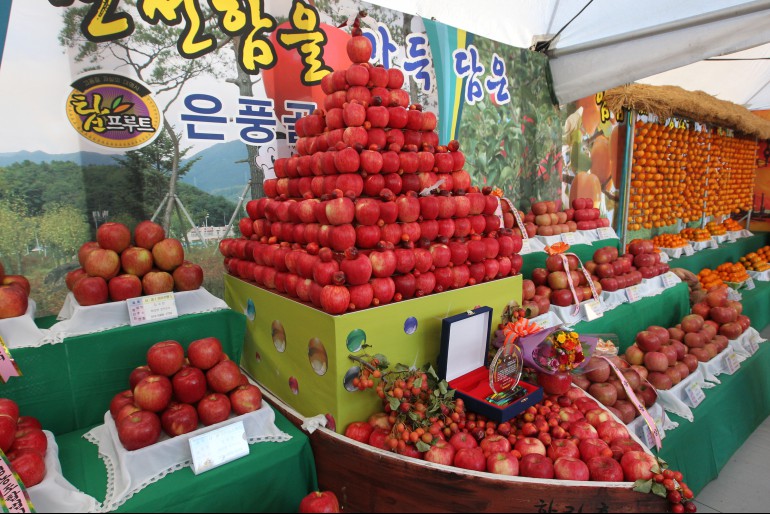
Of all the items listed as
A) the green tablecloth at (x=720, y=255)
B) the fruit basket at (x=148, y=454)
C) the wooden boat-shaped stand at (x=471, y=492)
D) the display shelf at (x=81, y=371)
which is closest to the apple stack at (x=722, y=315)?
the green tablecloth at (x=720, y=255)

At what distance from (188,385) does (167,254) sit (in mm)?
706

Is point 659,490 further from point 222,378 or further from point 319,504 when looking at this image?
point 222,378

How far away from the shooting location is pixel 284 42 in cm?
258

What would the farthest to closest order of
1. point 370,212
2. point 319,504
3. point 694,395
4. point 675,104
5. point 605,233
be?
point 675,104 < point 605,233 < point 694,395 < point 370,212 < point 319,504

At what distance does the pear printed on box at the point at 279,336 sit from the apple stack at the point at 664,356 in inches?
79.4

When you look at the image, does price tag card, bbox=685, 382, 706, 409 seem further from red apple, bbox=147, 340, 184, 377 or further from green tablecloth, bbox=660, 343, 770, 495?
red apple, bbox=147, 340, 184, 377

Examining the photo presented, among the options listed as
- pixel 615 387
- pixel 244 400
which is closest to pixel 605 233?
pixel 615 387

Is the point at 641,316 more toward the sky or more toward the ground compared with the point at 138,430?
more toward the ground

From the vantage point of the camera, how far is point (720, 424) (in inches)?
101

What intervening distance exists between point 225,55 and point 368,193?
134 cm

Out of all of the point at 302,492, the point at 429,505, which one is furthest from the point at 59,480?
the point at 429,505

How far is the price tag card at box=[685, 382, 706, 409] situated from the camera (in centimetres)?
251

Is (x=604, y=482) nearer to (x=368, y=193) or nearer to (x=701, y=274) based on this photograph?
(x=368, y=193)

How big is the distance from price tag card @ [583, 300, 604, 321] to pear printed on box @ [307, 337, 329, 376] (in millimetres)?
2132
